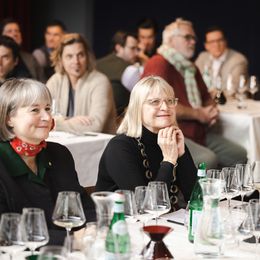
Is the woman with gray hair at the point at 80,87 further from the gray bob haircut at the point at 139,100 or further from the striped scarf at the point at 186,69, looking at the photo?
the gray bob haircut at the point at 139,100

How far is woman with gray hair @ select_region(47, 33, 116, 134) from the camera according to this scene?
6.05m

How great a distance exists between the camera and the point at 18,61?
6660 mm

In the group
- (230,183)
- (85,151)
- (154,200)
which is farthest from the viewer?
(85,151)

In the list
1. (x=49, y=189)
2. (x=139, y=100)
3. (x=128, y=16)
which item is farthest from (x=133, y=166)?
(x=128, y=16)

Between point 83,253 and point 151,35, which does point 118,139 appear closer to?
point 83,253

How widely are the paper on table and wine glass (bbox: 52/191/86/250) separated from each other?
26.0 inches

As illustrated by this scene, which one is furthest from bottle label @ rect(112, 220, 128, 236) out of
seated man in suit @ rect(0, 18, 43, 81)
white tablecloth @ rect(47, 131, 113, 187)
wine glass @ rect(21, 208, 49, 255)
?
seated man in suit @ rect(0, 18, 43, 81)

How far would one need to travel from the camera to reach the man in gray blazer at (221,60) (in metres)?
8.67

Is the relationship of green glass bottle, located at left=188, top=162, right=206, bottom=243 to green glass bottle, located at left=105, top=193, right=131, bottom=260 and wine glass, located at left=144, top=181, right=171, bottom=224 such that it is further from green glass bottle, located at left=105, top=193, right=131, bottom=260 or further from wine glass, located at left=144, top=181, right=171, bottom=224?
green glass bottle, located at left=105, top=193, right=131, bottom=260

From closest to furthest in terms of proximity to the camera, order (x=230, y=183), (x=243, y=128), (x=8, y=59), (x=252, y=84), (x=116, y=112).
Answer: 1. (x=230, y=183)
2. (x=116, y=112)
3. (x=8, y=59)
4. (x=243, y=128)
5. (x=252, y=84)

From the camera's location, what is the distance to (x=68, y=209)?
8.74ft

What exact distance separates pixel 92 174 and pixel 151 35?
450 centimetres

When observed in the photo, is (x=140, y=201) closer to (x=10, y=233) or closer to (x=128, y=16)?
(x=10, y=233)

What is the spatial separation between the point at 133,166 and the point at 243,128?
317 cm
